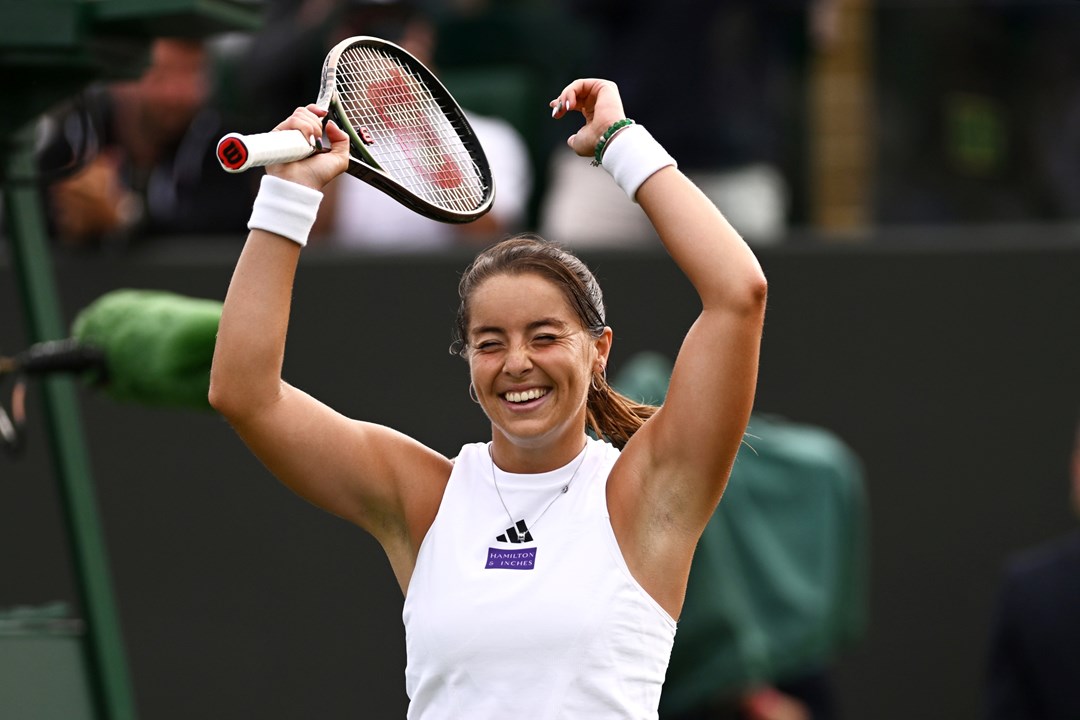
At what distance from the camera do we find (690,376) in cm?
239

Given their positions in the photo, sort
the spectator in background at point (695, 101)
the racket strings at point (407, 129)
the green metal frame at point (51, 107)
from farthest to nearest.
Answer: the spectator in background at point (695, 101)
the green metal frame at point (51, 107)
the racket strings at point (407, 129)

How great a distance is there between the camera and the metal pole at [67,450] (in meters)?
3.84

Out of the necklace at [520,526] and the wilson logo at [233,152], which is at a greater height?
the wilson logo at [233,152]

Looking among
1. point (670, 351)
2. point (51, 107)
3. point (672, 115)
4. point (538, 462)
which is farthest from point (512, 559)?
point (672, 115)

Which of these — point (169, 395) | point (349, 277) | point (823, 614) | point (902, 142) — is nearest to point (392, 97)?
point (169, 395)

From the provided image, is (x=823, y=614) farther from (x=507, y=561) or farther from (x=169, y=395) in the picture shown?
(x=507, y=561)

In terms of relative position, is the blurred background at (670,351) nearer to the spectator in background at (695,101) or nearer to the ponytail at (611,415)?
the spectator in background at (695,101)

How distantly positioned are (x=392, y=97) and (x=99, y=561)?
5.41ft

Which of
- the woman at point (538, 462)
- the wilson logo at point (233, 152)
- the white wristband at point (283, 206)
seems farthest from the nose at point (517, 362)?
the wilson logo at point (233, 152)

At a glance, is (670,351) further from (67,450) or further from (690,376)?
(690,376)

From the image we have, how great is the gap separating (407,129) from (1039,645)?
261 centimetres

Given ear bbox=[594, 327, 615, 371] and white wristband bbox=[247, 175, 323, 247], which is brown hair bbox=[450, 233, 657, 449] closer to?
ear bbox=[594, 327, 615, 371]

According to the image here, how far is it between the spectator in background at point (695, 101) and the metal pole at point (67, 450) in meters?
2.23

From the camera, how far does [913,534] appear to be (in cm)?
565
